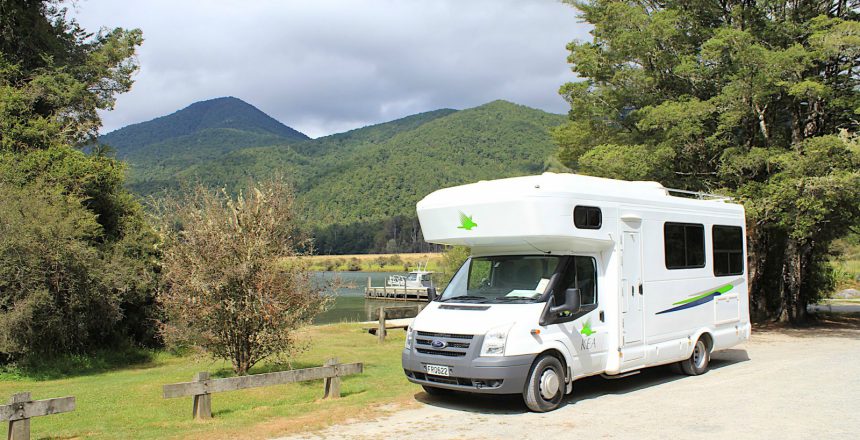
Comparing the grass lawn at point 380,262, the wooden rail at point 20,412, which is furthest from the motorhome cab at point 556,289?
the grass lawn at point 380,262

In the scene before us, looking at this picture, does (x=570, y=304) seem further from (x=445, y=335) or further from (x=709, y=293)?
(x=709, y=293)

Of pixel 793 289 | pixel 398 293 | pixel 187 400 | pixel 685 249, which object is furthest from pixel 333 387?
pixel 398 293

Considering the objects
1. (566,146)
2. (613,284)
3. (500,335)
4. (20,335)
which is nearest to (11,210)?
(20,335)

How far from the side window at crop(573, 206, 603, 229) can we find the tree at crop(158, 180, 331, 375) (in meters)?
5.22

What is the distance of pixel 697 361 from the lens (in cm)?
1136

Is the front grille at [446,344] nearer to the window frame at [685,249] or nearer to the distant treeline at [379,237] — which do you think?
the window frame at [685,249]

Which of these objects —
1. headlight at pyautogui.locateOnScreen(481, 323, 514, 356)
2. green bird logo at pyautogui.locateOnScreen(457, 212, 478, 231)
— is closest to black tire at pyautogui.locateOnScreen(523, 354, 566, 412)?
headlight at pyautogui.locateOnScreen(481, 323, 514, 356)

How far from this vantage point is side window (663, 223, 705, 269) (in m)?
10.6

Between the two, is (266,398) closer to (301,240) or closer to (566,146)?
(301,240)

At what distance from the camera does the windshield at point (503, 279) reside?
8930 mm

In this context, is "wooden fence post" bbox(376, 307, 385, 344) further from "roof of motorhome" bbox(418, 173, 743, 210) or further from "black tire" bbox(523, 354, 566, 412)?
"black tire" bbox(523, 354, 566, 412)

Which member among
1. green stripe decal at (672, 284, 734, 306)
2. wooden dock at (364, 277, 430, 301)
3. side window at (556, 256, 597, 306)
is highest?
side window at (556, 256, 597, 306)

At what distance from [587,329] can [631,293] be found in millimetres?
1142

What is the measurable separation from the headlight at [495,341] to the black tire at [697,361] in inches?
184
